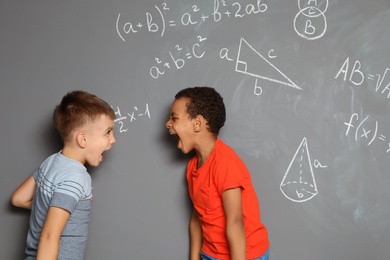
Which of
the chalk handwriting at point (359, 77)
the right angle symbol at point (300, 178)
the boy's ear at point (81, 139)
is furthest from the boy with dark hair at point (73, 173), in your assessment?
the chalk handwriting at point (359, 77)

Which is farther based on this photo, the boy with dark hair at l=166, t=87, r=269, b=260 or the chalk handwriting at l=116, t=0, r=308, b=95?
the chalk handwriting at l=116, t=0, r=308, b=95

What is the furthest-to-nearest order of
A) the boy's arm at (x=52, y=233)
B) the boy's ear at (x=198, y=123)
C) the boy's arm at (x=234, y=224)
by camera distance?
the boy's ear at (x=198, y=123) < the boy's arm at (x=234, y=224) < the boy's arm at (x=52, y=233)

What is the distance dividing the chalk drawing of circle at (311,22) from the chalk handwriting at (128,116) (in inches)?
23.0

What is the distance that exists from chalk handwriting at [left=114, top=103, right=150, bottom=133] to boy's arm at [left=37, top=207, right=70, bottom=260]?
0.47 meters

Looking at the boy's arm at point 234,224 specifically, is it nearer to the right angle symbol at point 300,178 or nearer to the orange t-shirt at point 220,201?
the orange t-shirt at point 220,201

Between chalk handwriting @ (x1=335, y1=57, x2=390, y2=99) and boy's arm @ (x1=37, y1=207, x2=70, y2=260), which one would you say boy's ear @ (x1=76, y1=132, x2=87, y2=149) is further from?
chalk handwriting @ (x1=335, y1=57, x2=390, y2=99)

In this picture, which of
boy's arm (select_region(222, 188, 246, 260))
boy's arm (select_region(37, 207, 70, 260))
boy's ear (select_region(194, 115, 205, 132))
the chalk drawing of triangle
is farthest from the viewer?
the chalk drawing of triangle

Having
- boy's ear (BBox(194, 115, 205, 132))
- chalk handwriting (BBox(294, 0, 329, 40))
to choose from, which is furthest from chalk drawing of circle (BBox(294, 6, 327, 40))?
boy's ear (BBox(194, 115, 205, 132))

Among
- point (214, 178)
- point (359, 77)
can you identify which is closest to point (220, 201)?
point (214, 178)

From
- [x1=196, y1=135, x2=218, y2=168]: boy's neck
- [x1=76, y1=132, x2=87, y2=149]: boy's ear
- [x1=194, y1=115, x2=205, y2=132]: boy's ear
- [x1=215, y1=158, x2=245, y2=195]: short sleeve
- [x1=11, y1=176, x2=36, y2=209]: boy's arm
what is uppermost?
[x1=194, y1=115, x2=205, y2=132]: boy's ear

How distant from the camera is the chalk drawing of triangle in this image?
5.25ft

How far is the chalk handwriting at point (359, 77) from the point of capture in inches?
61.6

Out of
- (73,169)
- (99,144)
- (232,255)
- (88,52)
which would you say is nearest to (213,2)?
(88,52)

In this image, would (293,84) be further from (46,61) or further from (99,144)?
(46,61)
